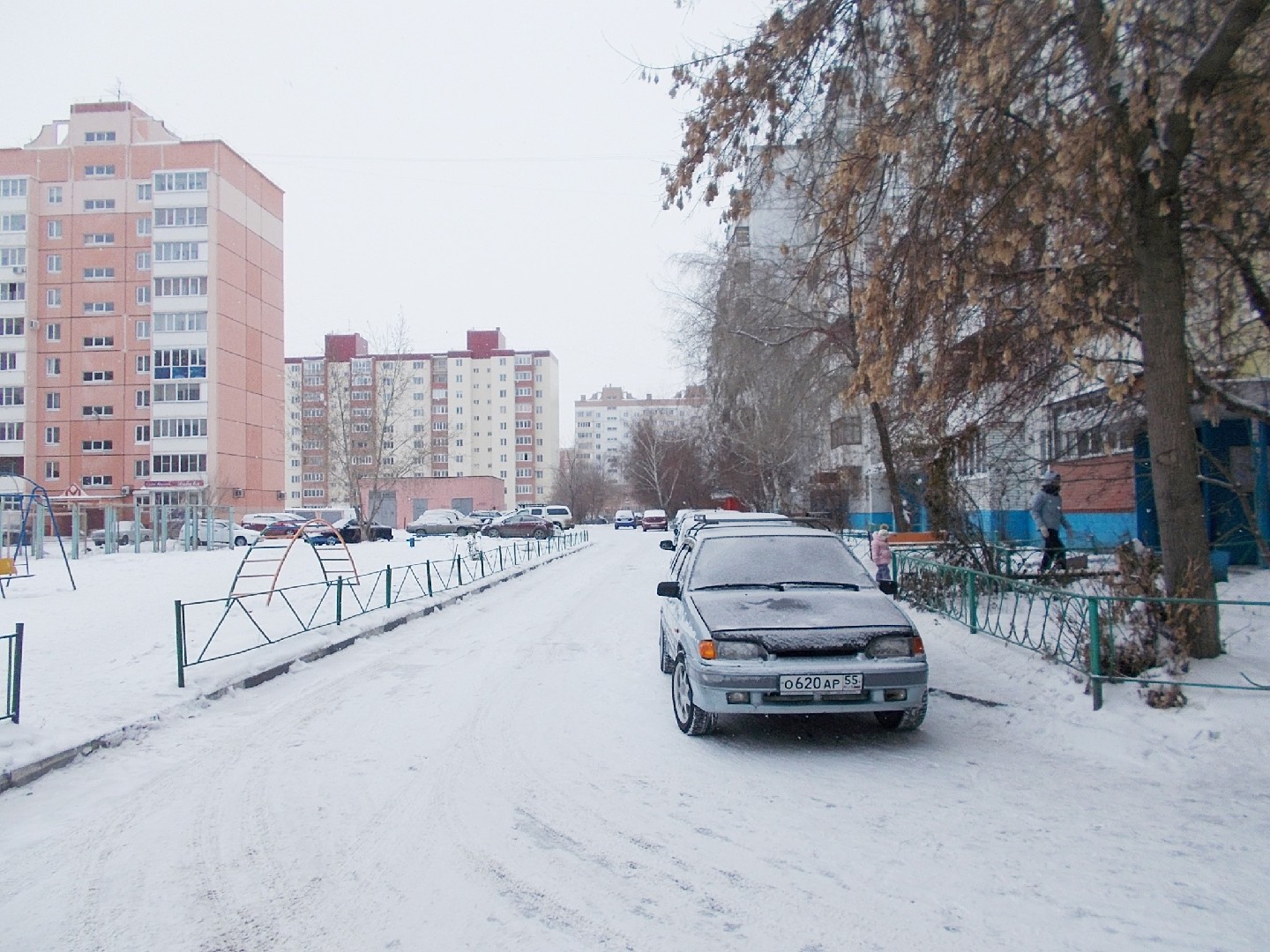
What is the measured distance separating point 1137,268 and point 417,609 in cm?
1208

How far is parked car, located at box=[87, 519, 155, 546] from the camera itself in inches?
1459

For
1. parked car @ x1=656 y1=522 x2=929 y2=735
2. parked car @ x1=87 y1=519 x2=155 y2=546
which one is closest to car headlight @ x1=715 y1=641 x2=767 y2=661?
parked car @ x1=656 y1=522 x2=929 y2=735

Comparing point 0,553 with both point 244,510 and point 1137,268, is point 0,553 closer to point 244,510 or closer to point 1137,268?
point 1137,268

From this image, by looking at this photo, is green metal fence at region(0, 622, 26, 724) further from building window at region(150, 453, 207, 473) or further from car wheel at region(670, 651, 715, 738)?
building window at region(150, 453, 207, 473)

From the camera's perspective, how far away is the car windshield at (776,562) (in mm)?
7621

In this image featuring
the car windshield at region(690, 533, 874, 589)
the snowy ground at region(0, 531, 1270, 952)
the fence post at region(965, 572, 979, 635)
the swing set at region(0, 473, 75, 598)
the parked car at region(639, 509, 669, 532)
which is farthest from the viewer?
the parked car at region(639, 509, 669, 532)

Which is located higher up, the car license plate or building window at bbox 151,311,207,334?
building window at bbox 151,311,207,334

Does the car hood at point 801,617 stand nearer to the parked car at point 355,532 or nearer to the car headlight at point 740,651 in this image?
the car headlight at point 740,651

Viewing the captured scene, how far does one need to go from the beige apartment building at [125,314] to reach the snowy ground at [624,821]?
59.3 meters

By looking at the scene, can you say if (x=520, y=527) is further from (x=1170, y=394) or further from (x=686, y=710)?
(x=1170, y=394)

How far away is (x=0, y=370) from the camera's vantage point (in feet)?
211

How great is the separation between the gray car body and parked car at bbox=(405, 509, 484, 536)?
46503 millimetres

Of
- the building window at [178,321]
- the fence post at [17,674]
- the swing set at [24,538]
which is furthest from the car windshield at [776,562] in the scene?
the building window at [178,321]

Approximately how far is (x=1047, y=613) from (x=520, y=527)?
136 ft
